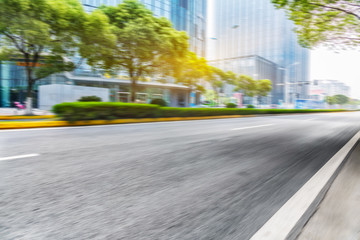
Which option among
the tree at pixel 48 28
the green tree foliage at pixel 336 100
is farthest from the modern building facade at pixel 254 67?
the tree at pixel 48 28

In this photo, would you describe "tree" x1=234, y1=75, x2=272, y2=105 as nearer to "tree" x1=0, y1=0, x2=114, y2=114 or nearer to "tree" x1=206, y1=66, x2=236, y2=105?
"tree" x1=206, y1=66, x2=236, y2=105

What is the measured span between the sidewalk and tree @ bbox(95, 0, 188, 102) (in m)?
14.9

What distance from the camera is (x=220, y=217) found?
1.62m

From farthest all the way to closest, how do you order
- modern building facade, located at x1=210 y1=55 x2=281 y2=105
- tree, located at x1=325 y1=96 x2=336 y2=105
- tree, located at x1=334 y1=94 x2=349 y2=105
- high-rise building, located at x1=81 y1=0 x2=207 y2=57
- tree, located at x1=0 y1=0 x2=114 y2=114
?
tree, located at x1=334 y1=94 x2=349 y2=105, tree, located at x1=325 y1=96 x2=336 y2=105, modern building facade, located at x1=210 y1=55 x2=281 y2=105, high-rise building, located at x1=81 y1=0 x2=207 y2=57, tree, located at x1=0 y1=0 x2=114 y2=114

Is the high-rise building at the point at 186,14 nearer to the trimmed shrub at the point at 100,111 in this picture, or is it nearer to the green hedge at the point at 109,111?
the green hedge at the point at 109,111

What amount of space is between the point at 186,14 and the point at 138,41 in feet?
93.8

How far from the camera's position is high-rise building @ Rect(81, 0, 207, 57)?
33969mm

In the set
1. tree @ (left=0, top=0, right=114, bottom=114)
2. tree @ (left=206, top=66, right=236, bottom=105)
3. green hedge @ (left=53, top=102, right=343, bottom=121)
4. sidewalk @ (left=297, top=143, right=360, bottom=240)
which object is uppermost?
tree @ (left=206, top=66, right=236, bottom=105)

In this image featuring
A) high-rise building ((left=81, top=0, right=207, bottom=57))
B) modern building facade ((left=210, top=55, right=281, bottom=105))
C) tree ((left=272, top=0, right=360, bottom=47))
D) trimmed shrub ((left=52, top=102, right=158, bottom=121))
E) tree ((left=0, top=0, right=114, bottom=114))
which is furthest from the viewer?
modern building facade ((left=210, top=55, right=281, bottom=105))

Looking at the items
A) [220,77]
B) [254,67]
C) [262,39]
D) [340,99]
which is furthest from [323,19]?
[340,99]

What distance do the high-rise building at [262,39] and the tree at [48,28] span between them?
245 ft

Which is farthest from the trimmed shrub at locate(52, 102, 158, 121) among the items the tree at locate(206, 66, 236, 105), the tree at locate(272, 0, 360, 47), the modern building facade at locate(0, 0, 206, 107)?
the tree at locate(206, 66, 236, 105)

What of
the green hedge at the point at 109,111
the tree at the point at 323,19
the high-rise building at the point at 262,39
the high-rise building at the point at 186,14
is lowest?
the green hedge at the point at 109,111

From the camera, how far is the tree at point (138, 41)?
15.1 m
